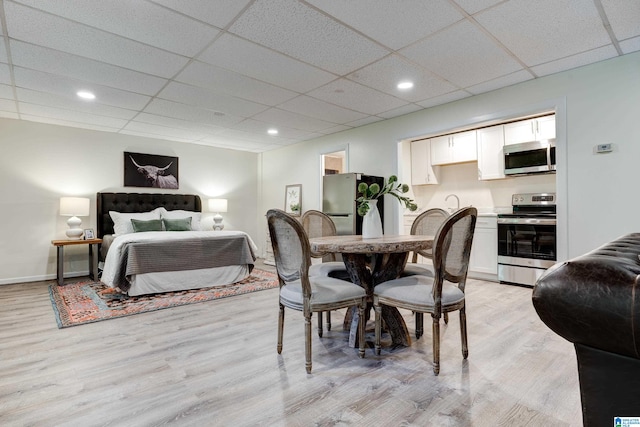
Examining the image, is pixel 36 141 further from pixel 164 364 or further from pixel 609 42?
pixel 609 42

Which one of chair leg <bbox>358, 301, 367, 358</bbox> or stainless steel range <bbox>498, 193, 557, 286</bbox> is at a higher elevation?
stainless steel range <bbox>498, 193, 557, 286</bbox>

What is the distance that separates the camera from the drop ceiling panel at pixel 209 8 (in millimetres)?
2191

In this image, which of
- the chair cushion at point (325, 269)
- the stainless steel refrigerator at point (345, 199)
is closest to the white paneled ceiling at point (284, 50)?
the stainless steel refrigerator at point (345, 199)

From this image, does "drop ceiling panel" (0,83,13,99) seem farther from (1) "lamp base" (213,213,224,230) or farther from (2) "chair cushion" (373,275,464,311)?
(2) "chair cushion" (373,275,464,311)

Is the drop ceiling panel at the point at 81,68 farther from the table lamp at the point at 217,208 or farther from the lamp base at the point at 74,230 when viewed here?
the table lamp at the point at 217,208

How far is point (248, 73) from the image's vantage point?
3314mm

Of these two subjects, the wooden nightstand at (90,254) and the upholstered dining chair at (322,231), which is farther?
the wooden nightstand at (90,254)

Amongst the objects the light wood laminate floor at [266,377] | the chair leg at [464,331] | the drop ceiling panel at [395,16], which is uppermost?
the drop ceiling panel at [395,16]

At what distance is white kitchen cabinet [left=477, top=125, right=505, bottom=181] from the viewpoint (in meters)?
4.48

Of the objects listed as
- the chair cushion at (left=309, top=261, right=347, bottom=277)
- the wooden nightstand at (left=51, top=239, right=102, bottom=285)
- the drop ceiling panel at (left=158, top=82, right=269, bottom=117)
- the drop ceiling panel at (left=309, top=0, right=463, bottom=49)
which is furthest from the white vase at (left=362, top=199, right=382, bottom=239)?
the wooden nightstand at (left=51, top=239, right=102, bottom=285)

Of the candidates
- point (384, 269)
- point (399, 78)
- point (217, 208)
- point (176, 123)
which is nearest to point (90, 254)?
point (217, 208)

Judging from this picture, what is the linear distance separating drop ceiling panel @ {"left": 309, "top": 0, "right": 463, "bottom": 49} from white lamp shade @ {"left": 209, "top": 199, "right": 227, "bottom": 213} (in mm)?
4673

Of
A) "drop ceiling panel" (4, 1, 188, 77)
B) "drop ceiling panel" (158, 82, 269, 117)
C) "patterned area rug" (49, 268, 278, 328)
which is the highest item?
"drop ceiling panel" (158, 82, 269, 117)

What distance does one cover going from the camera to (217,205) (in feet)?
21.2
